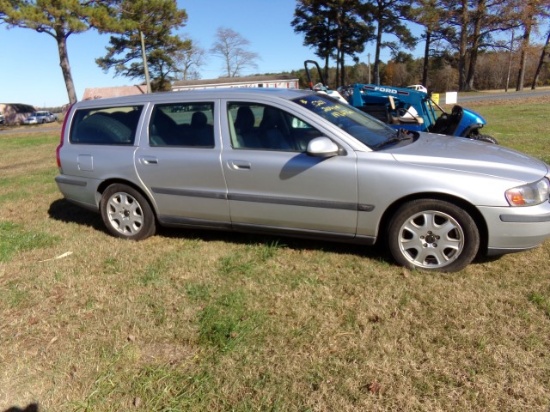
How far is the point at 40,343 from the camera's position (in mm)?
2998

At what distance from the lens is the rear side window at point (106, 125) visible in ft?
15.1

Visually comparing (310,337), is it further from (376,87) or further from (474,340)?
(376,87)

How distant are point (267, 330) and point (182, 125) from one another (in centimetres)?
236

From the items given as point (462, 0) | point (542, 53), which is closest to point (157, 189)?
point (462, 0)

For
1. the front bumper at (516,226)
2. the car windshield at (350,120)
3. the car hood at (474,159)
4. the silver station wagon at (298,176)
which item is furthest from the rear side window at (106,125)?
the front bumper at (516,226)

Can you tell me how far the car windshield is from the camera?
3.83 metres

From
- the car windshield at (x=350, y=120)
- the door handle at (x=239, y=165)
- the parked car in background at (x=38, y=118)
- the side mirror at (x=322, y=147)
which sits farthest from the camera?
the parked car in background at (x=38, y=118)

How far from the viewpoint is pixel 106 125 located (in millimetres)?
4832

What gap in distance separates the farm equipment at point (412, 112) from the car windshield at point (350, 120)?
4.25m

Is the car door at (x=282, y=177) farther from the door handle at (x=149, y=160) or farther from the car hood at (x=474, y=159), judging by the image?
the door handle at (x=149, y=160)

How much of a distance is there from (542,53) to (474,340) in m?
47.7

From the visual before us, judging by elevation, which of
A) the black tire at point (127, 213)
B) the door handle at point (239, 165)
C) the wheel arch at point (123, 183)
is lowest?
the black tire at point (127, 213)

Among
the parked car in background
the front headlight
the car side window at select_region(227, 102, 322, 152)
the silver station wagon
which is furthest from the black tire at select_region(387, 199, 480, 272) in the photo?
the parked car in background

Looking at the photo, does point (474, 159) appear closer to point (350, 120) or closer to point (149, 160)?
point (350, 120)
